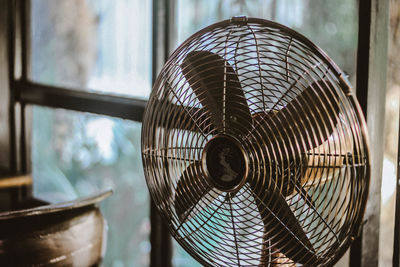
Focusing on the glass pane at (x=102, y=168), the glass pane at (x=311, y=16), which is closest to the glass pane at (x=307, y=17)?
the glass pane at (x=311, y=16)

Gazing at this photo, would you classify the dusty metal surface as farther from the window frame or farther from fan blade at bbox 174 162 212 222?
fan blade at bbox 174 162 212 222

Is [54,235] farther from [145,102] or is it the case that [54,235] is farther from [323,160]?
[323,160]

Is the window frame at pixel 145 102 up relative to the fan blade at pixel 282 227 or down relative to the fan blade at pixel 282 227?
up

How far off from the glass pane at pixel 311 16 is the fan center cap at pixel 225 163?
56 centimetres

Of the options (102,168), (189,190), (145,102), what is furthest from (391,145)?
(102,168)

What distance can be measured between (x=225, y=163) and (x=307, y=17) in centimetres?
77

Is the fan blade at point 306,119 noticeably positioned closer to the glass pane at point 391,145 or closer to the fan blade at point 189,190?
the fan blade at point 189,190

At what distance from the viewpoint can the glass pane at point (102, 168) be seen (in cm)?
268

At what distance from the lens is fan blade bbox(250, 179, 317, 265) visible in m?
1.30

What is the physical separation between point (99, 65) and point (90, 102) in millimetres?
266

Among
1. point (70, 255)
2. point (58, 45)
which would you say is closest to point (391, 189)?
point (70, 255)

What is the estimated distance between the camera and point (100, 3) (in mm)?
2764

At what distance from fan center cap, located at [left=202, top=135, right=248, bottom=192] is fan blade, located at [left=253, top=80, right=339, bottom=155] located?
0.11 metres

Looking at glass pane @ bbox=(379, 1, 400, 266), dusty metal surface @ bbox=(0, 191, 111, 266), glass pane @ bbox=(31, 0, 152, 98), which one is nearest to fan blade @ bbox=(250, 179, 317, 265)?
glass pane @ bbox=(379, 1, 400, 266)
